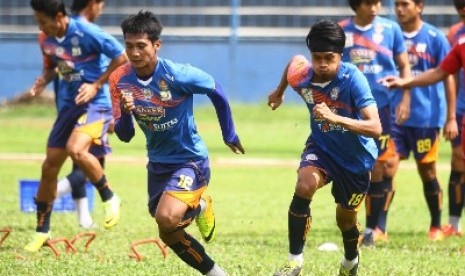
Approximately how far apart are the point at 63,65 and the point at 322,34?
362cm

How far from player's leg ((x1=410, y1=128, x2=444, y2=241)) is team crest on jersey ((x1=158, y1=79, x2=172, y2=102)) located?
423cm

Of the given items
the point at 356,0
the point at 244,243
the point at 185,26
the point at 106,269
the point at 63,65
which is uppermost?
the point at 356,0

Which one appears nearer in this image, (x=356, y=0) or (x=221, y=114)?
(x=221, y=114)

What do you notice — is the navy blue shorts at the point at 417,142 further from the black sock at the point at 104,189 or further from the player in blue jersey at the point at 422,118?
the black sock at the point at 104,189

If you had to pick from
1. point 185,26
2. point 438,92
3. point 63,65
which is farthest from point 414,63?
point 185,26

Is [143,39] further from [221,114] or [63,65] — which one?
[63,65]

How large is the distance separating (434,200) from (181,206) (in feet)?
14.8

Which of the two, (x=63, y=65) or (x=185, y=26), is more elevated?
(x=63, y=65)

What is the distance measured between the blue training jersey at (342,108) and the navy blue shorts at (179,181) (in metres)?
0.85

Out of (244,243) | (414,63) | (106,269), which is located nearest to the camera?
(106,269)

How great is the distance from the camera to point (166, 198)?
7.99 meters

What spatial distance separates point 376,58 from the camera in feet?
35.9

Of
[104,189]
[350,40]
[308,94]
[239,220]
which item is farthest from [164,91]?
[239,220]

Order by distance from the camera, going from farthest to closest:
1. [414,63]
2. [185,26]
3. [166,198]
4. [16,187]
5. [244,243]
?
1. [185,26]
2. [16,187]
3. [414,63]
4. [244,243]
5. [166,198]
